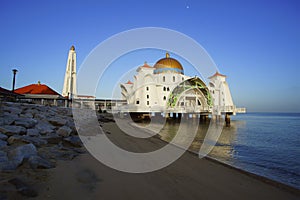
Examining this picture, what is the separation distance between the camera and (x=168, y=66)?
4350 centimetres

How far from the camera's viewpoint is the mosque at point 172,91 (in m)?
35.4

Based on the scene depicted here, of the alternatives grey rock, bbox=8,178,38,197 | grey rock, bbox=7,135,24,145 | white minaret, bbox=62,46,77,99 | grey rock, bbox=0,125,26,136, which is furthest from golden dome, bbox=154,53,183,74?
grey rock, bbox=8,178,38,197

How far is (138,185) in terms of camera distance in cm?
355

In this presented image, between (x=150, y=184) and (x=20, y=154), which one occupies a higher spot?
(x=20, y=154)

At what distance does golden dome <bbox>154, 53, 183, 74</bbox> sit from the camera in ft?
142

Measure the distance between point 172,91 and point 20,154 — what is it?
1401 inches

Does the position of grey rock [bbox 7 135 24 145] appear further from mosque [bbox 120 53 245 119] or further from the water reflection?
mosque [bbox 120 53 245 119]

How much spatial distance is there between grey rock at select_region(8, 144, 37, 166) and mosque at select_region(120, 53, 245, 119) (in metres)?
29.4

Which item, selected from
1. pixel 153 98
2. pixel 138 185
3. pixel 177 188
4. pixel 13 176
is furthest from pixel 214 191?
pixel 153 98

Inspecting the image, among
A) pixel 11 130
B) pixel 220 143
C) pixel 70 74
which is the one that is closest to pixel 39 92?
pixel 70 74

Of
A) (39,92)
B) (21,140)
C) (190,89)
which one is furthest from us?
(190,89)

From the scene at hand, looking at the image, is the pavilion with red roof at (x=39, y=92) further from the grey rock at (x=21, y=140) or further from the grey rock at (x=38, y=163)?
the grey rock at (x=38, y=163)

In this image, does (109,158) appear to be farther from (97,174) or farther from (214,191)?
(214,191)

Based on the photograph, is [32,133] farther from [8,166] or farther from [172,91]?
[172,91]
